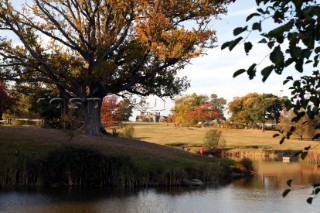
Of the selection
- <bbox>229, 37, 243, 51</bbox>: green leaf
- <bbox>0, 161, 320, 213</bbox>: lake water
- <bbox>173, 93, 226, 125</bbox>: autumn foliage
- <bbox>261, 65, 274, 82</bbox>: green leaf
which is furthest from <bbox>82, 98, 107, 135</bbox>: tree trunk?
<bbox>173, 93, 226, 125</bbox>: autumn foliage

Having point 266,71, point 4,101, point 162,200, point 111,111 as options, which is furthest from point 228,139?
point 266,71

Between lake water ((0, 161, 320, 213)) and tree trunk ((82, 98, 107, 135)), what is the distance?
47.5 ft

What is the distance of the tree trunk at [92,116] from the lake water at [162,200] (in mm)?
14485

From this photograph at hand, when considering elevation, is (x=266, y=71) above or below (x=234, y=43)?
below

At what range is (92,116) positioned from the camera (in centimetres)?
3816

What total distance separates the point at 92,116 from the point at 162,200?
17.9 meters

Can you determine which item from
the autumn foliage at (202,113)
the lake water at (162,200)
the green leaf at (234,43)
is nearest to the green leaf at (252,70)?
the green leaf at (234,43)

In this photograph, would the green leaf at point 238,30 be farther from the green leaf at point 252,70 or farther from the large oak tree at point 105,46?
the large oak tree at point 105,46

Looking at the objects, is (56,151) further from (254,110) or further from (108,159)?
(254,110)

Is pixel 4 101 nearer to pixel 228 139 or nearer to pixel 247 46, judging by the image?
pixel 247 46

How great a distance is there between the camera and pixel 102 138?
3603 centimetres

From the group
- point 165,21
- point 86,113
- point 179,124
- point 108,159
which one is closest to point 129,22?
point 165,21

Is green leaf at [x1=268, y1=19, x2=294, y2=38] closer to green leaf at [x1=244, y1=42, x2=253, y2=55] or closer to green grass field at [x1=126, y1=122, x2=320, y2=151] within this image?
green leaf at [x1=244, y1=42, x2=253, y2=55]

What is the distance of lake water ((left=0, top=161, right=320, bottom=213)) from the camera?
19.3 metres
